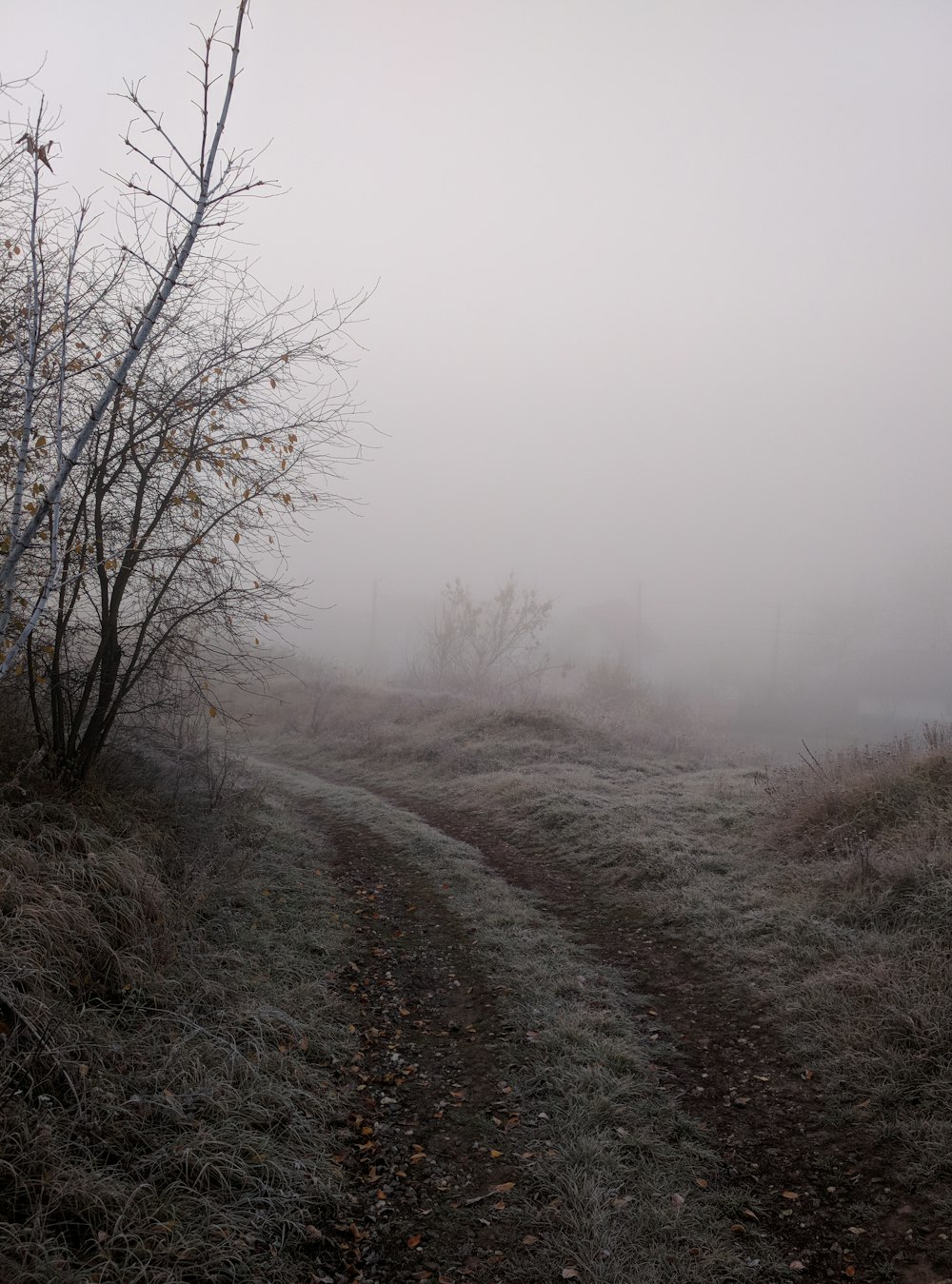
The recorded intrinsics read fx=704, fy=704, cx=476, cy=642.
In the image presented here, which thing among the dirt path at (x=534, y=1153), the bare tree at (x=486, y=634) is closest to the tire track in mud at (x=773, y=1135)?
the dirt path at (x=534, y=1153)

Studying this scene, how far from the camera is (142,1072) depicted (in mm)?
3789

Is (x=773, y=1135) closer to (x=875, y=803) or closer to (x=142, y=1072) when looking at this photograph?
(x=142, y=1072)

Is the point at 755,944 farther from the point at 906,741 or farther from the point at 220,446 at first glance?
the point at 220,446

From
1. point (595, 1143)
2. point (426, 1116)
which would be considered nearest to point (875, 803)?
point (595, 1143)

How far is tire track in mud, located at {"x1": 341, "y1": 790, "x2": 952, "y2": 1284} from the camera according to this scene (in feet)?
10.6

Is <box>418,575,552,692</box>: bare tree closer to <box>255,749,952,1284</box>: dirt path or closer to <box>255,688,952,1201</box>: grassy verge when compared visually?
<box>255,688,952,1201</box>: grassy verge

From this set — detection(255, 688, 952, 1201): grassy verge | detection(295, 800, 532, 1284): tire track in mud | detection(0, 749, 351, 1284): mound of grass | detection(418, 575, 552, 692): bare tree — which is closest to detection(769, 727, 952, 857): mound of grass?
detection(255, 688, 952, 1201): grassy verge

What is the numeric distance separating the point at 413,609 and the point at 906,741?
7136 centimetres

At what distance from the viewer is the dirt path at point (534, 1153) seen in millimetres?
3268

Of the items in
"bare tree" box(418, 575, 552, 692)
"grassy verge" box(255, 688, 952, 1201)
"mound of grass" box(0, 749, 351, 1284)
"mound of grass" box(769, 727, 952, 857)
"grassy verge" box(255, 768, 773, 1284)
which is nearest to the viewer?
"mound of grass" box(0, 749, 351, 1284)

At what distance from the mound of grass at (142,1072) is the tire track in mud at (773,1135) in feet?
7.28

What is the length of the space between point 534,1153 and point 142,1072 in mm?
2171

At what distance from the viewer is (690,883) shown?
25.1ft

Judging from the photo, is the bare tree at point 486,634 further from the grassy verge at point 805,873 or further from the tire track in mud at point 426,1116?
the tire track in mud at point 426,1116
